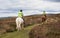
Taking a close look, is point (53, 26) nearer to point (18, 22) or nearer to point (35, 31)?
point (35, 31)

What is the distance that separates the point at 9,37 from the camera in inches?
1240

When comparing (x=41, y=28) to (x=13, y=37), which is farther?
(x=13, y=37)

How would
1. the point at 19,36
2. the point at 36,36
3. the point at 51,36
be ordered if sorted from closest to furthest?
the point at 51,36
the point at 36,36
the point at 19,36

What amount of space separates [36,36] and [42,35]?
1162mm

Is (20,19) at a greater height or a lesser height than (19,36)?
greater

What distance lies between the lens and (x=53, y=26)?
24719 mm

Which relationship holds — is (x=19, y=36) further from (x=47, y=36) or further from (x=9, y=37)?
(x=47, y=36)

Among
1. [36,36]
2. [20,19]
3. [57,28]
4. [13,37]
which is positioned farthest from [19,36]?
[57,28]

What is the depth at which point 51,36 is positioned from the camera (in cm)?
2327

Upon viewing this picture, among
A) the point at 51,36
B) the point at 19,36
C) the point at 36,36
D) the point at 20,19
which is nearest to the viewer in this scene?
the point at 51,36

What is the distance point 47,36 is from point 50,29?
1.15m

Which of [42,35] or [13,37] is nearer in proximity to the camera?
[42,35]

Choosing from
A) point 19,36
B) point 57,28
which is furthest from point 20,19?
point 57,28

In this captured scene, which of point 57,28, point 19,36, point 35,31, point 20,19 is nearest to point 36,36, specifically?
point 35,31
